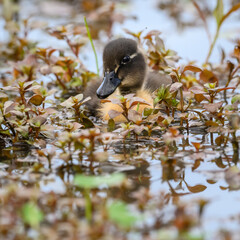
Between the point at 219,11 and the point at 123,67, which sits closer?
the point at 123,67

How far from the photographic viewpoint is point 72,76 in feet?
17.9

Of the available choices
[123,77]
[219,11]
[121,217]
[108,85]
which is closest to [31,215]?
[121,217]

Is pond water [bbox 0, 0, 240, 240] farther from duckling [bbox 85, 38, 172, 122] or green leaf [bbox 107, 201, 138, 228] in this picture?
duckling [bbox 85, 38, 172, 122]

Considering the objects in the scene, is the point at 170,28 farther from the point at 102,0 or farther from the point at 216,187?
the point at 216,187

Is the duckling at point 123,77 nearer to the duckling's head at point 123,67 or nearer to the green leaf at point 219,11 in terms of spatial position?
the duckling's head at point 123,67

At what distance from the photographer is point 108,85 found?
185 inches

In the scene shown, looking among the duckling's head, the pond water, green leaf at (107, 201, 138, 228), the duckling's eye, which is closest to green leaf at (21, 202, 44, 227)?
green leaf at (107, 201, 138, 228)

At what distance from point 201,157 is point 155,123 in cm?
89

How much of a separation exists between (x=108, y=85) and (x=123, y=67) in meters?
0.34

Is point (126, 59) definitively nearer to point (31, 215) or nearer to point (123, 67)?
point (123, 67)

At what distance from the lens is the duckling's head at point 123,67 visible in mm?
4840

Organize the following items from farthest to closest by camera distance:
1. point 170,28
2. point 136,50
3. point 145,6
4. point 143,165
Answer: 1. point 145,6
2. point 170,28
3. point 136,50
4. point 143,165

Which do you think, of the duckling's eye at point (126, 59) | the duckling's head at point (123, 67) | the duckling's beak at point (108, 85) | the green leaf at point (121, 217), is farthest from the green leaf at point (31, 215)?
the duckling's eye at point (126, 59)

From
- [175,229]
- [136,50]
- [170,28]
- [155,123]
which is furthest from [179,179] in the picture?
[170,28]
